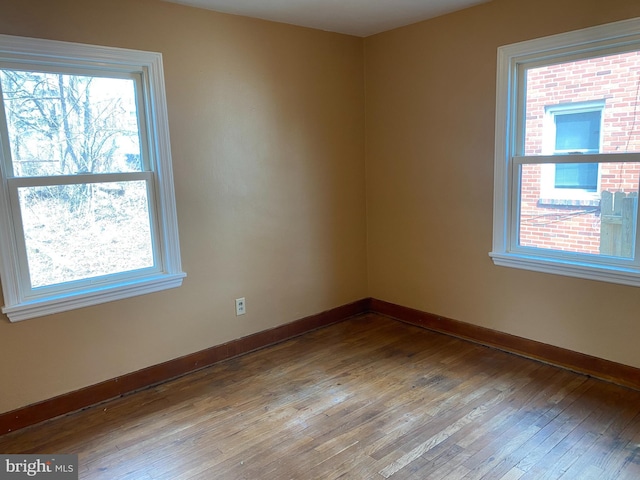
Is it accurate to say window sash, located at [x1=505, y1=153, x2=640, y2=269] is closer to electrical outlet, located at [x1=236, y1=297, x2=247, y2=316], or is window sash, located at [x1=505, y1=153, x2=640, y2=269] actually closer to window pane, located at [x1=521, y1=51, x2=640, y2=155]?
window pane, located at [x1=521, y1=51, x2=640, y2=155]

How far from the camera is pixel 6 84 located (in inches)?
91.1

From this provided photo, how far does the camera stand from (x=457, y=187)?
11.0ft

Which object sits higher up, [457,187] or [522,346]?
[457,187]

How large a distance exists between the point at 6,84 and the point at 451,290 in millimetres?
3117

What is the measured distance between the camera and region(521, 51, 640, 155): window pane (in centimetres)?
256

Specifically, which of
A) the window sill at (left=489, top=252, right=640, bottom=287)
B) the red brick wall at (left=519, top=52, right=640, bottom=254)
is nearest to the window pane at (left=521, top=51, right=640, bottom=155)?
the red brick wall at (left=519, top=52, right=640, bottom=254)

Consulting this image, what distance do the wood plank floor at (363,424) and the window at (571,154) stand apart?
77 centimetres

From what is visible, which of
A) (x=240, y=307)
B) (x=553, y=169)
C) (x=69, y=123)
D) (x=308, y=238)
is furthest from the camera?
(x=308, y=238)

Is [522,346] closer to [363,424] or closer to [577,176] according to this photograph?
[577,176]

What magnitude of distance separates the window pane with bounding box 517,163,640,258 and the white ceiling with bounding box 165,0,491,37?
126 cm

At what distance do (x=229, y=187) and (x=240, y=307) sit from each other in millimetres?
876

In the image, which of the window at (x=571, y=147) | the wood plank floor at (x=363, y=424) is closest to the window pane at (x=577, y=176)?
the window at (x=571, y=147)

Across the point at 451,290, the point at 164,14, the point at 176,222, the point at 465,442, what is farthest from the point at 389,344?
the point at 164,14

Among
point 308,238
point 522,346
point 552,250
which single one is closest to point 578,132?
point 552,250
